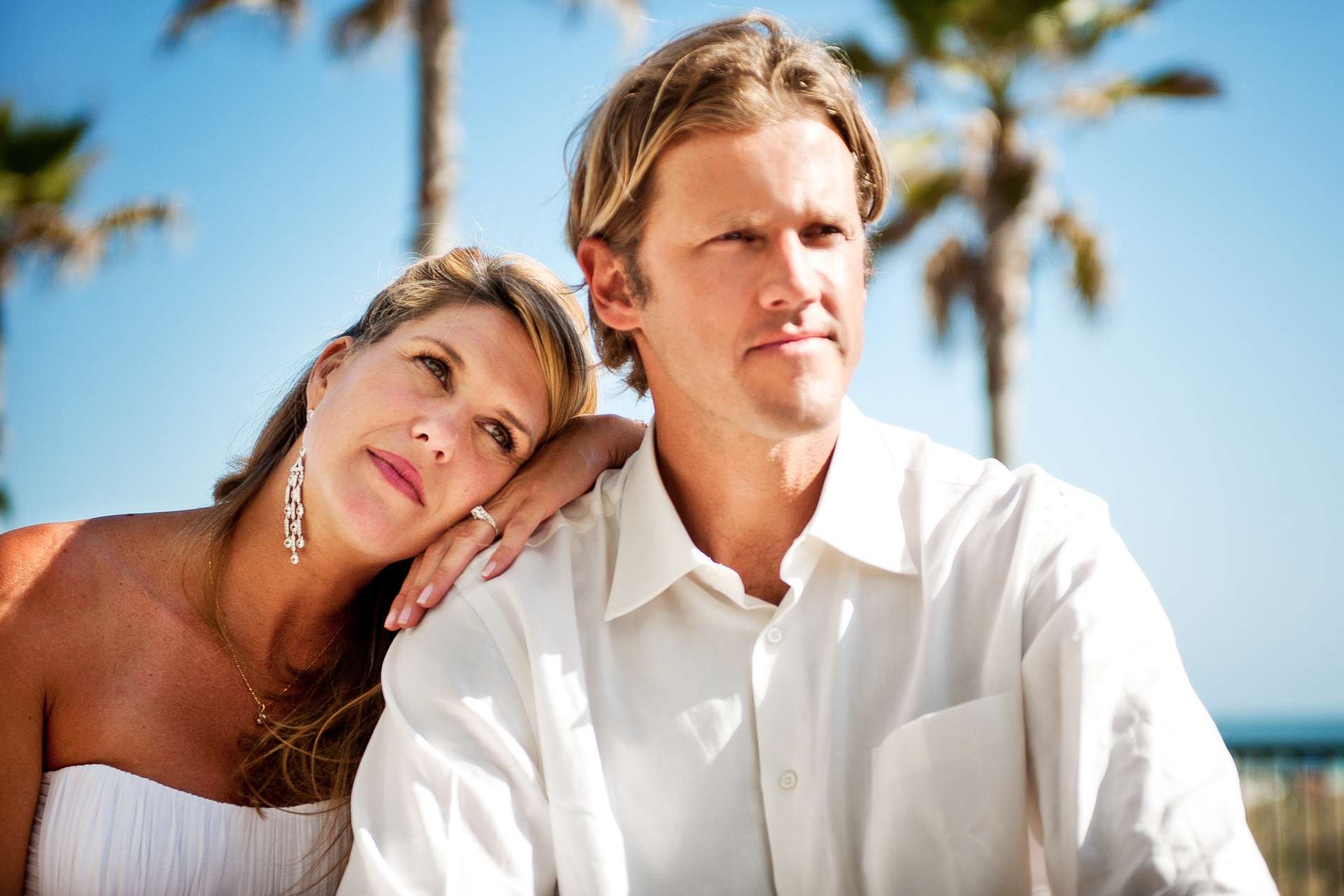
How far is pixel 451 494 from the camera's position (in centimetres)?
269

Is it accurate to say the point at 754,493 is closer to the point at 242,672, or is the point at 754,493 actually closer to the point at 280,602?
the point at 280,602

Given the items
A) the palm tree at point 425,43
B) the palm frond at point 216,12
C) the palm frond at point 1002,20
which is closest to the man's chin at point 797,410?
the palm tree at point 425,43

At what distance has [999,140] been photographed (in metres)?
12.8

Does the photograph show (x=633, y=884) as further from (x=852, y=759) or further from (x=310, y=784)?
(x=310, y=784)

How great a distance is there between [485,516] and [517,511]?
0.08 meters

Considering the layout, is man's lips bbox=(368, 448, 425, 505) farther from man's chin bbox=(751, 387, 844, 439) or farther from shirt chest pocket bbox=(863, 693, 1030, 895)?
shirt chest pocket bbox=(863, 693, 1030, 895)

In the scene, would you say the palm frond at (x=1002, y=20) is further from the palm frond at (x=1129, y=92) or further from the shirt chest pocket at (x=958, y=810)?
the shirt chest pocket at (x=958, y=810)

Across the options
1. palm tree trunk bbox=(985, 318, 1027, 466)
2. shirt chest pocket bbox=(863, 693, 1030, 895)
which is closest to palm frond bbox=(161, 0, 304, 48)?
palm tree trunk bbox=(985, 318, 1027, 466)

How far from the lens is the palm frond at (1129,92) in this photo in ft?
41.2

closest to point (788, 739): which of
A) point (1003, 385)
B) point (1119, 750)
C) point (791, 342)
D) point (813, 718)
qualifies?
point (813, 718)

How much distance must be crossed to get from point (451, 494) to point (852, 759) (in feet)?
3.39

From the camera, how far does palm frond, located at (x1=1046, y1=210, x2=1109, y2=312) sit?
13547 mm

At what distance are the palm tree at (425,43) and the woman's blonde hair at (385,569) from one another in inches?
185

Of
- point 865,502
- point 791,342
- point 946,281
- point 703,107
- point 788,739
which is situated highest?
point 946,281
